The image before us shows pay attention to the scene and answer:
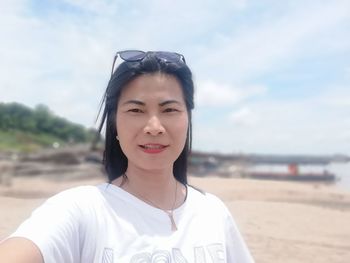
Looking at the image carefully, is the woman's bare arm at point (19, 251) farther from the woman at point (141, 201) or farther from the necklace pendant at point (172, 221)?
the necklace pendant at point (172, 221)

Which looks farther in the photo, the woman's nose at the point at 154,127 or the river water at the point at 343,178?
the river water at the point at 343,178

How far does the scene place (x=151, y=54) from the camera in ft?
5.17

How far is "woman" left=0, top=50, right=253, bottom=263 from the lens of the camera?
50.1 inches

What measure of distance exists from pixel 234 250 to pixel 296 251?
5.50m

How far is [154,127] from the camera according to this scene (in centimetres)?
149

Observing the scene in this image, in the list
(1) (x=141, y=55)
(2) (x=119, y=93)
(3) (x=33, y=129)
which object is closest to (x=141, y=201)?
(2) (x=119, y=93)

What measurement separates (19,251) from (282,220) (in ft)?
28.1

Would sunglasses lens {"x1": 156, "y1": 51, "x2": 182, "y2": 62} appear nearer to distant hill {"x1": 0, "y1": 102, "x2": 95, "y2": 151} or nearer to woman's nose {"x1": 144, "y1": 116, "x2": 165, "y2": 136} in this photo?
woman's nose {"x1": 144, "y1": 116, "x2": 165, "y2": 136}

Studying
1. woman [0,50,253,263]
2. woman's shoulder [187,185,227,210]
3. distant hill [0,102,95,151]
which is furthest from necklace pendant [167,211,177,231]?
distant hill [0,102,95,151]

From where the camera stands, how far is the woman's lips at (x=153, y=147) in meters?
1.52

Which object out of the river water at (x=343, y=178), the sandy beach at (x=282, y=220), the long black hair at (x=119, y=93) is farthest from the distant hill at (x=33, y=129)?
the long black hair at (x=119, y=93)

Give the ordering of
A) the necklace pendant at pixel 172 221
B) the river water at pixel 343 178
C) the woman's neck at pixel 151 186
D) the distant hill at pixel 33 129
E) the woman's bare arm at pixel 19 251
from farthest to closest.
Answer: the distant hill at pixel 33 129
the river water at pixel 343 178
the woman's neck at pixel 151 186
the necklace pendant at pixel 172 221
the woman's bare arm at pixel 19 251

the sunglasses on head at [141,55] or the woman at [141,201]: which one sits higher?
the sunglasses on head at [141,55]

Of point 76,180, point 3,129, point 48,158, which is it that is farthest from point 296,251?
point 3,129
